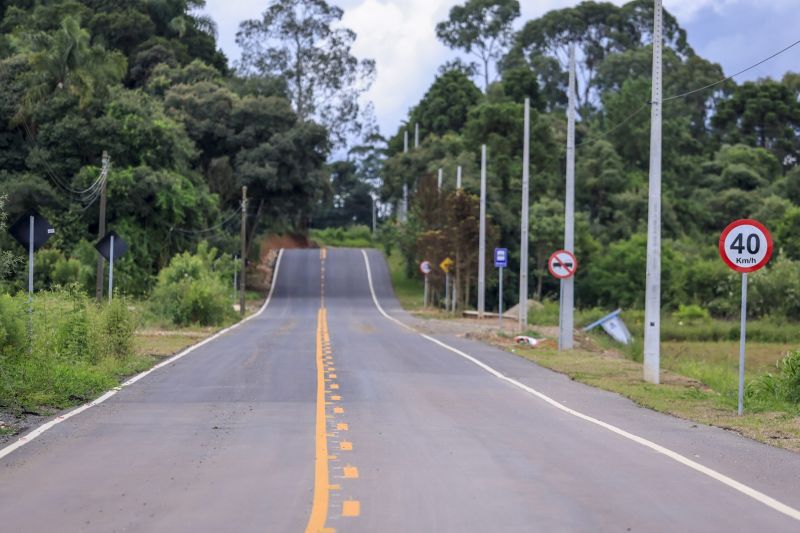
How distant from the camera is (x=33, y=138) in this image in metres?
55.6

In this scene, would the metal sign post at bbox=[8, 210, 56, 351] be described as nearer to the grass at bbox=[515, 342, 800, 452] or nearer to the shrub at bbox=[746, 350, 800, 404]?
the grass at bbox=[515, 342, 800, 452]

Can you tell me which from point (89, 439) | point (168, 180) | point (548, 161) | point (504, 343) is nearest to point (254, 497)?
point (89, 439)

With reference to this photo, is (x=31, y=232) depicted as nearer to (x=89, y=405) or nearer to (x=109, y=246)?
(x=89, y=405)

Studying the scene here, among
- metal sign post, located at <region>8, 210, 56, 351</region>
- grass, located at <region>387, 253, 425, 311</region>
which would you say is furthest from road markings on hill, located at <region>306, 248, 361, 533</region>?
grass, located at <region>387, 253, 425, 311</region>

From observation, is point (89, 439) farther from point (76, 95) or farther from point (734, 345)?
point (76, 95)

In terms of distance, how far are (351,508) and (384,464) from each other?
201cm

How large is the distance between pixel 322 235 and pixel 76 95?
54.0 meters

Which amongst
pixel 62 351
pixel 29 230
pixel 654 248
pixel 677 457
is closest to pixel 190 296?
pixel 62 351

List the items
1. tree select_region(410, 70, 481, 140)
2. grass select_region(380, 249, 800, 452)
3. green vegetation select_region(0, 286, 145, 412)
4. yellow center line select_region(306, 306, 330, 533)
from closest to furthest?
yellow center line select_region(306, 306, 330, 533), grass select_region(380, 249, 800, 452), green vegetation select_region(0, 286, 145, 412), tree select_region(410, 70, 481, 140)

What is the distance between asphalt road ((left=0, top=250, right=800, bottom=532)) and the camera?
26.0 feet

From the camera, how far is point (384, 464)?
33.2 feet

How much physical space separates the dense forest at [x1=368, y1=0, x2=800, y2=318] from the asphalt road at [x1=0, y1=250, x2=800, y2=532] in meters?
40.1

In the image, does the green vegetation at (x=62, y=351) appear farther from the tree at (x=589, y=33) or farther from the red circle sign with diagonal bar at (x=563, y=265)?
the tree at (x=589, y=33)

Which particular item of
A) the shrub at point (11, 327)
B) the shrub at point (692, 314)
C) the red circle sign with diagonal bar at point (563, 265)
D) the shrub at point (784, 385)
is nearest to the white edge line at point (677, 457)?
the shrub at point (784, 385)
